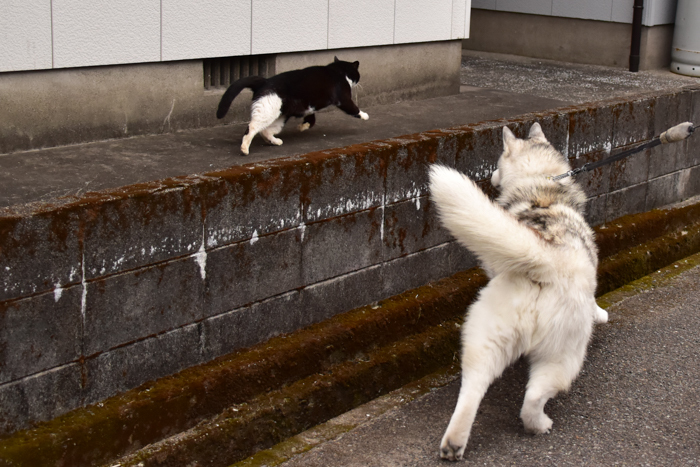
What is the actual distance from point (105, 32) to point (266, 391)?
3818 mm

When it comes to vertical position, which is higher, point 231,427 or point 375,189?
point 375,189

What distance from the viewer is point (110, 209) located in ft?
11.1

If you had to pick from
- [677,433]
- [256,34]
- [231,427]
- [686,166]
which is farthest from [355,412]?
[686,166]

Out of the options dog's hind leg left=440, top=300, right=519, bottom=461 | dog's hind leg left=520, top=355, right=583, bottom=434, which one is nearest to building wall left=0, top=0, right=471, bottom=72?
dog's hind leg left=440, top=300, right=519, bottom=461

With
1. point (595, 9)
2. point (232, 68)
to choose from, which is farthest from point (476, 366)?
point (595, 9)

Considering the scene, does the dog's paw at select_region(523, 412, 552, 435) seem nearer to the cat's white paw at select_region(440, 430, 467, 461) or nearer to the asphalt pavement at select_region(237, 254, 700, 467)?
the asphalt pavement at select_region(237, 254, 700, 467)

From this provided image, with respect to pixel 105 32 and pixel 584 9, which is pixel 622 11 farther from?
pixel 105 32

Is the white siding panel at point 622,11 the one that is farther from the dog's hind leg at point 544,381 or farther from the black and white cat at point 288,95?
the dog's hind leg at point 544,381

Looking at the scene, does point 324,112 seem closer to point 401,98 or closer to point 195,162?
point 401,98

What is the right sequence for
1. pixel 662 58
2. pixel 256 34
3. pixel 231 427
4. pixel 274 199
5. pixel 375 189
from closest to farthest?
pixel 231 427
pixel 274 199
pixel 375 189
pixel 256 34
pixel 662 58

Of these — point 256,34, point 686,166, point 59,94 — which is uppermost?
point 256,34

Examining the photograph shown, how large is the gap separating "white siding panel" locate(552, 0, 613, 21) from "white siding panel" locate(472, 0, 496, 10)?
1.13 metres

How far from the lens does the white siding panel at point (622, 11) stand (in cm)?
1165

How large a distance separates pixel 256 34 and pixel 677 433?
5233 mm
